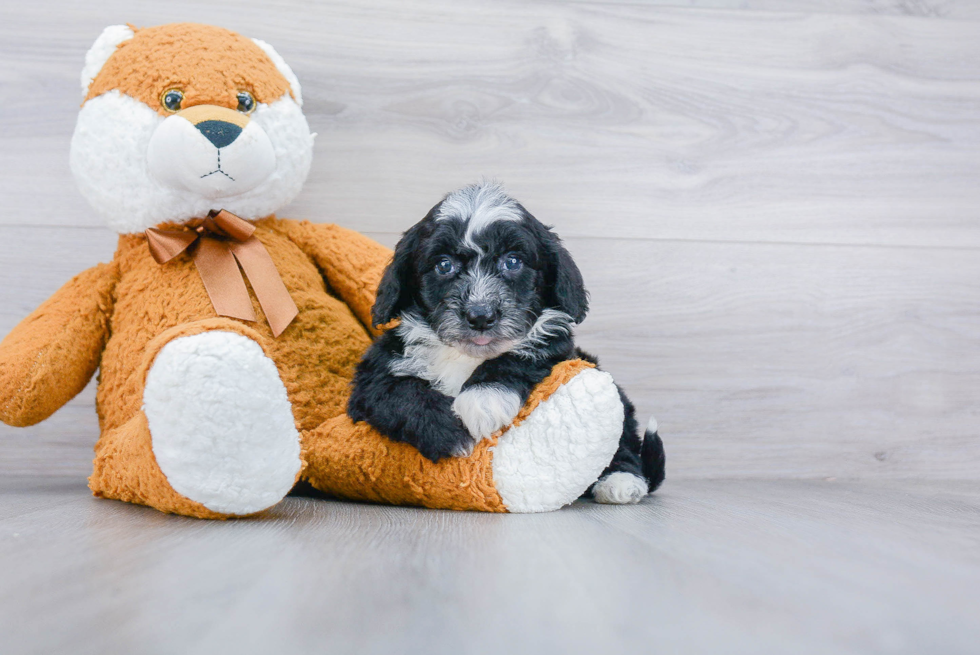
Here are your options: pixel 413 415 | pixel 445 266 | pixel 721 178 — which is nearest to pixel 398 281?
pixel 445 266

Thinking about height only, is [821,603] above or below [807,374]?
above

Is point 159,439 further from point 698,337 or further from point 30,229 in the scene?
point 698,337

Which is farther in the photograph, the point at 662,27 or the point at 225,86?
the point at 662,27

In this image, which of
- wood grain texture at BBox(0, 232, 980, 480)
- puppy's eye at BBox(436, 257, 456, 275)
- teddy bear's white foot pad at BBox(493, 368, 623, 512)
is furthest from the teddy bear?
wood grain texture at BBox(0, 232, 980, 480)

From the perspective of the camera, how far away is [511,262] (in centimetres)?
117

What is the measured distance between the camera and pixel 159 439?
3.22 ft

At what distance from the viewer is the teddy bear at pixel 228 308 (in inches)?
44.1

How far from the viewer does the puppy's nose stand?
110cm

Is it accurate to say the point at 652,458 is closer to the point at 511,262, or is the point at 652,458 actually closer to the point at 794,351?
the point at 511,262

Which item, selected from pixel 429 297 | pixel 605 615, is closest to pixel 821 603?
pixel 605 615

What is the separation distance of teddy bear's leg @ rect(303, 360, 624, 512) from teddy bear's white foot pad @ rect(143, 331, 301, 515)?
0.21 metres

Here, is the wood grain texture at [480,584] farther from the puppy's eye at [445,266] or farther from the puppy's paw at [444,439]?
the puppy's eye at [445,266]

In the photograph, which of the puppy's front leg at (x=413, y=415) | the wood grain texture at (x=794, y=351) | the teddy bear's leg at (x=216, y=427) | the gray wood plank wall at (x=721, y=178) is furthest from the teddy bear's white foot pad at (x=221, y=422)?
the wood grain texture at (x=794, y=351)

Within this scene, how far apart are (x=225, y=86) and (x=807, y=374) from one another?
146 centimetres
